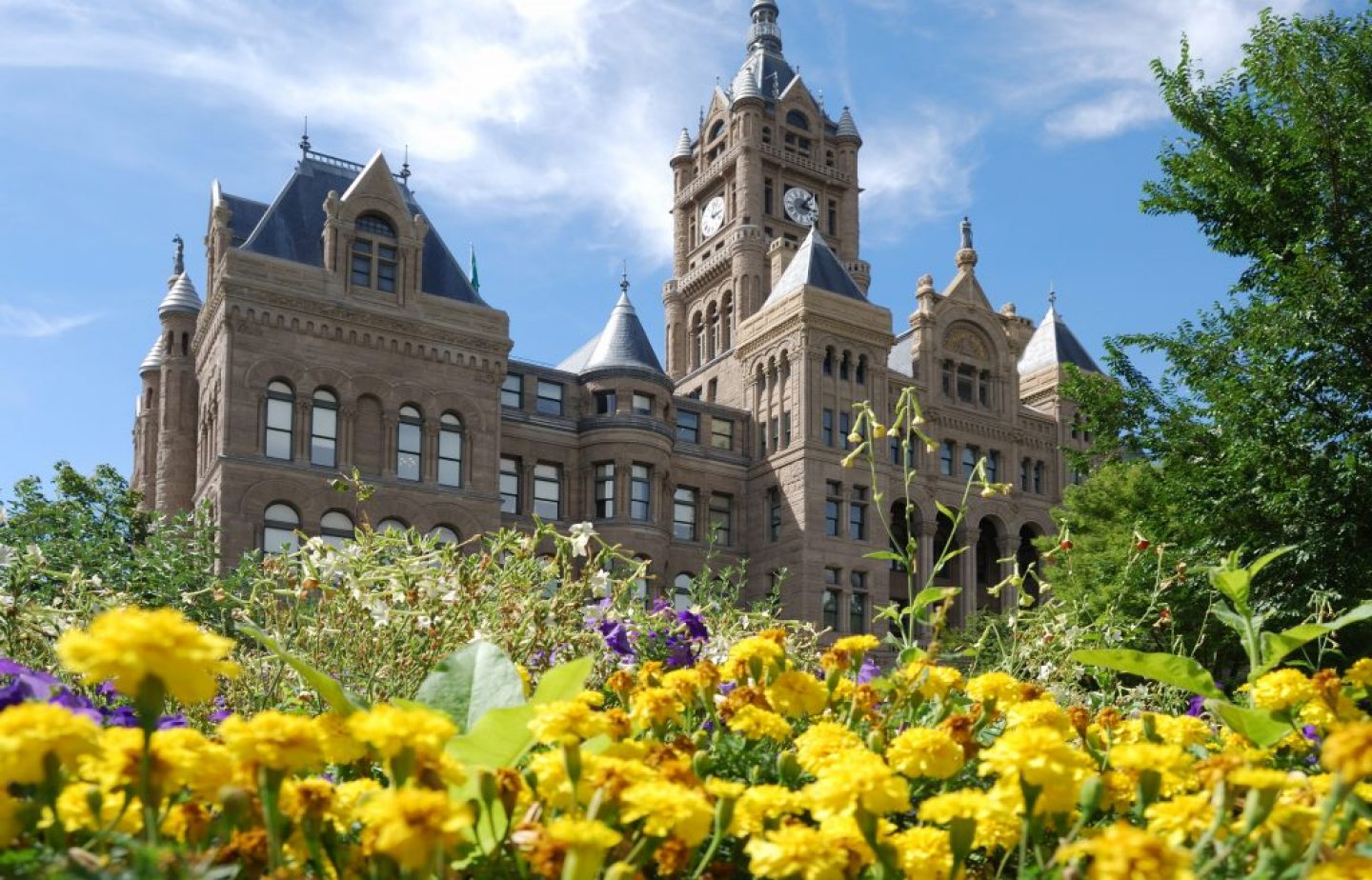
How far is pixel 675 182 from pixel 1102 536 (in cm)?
3739

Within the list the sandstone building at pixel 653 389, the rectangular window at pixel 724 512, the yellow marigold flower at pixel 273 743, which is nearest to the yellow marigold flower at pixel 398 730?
the yellow marigold flower at pixel 273 743

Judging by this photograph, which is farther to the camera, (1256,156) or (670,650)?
(1256,156)

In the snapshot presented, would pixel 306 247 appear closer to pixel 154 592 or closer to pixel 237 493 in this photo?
pixel 237 493

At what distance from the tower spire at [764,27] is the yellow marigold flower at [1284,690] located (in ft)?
220

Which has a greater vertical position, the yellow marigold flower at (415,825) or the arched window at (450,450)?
the arched window at (450,450)

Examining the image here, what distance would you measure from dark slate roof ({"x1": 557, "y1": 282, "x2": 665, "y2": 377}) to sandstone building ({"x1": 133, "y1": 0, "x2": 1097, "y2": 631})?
10cm

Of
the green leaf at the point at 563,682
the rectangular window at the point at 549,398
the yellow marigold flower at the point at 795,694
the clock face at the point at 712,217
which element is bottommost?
the yellow marigold flower at the point at 795,694

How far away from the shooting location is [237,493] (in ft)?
106

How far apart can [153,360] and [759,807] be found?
156 ft

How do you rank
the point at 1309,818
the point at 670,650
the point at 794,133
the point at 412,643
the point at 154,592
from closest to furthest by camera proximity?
the point at 1309,818 → the point at 412,643 → the point at 670,650 → the point at 154,592 → the point at 794,133

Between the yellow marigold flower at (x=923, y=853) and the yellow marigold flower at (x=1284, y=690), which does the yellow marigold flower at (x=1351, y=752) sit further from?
the yellow marigold flower at (x=1284, y=690)

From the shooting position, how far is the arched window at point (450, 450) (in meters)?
36.1

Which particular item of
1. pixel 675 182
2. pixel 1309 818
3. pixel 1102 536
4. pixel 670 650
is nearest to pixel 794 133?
pixel 675 182

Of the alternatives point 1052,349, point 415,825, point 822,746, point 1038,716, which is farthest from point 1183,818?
point 1052,349
